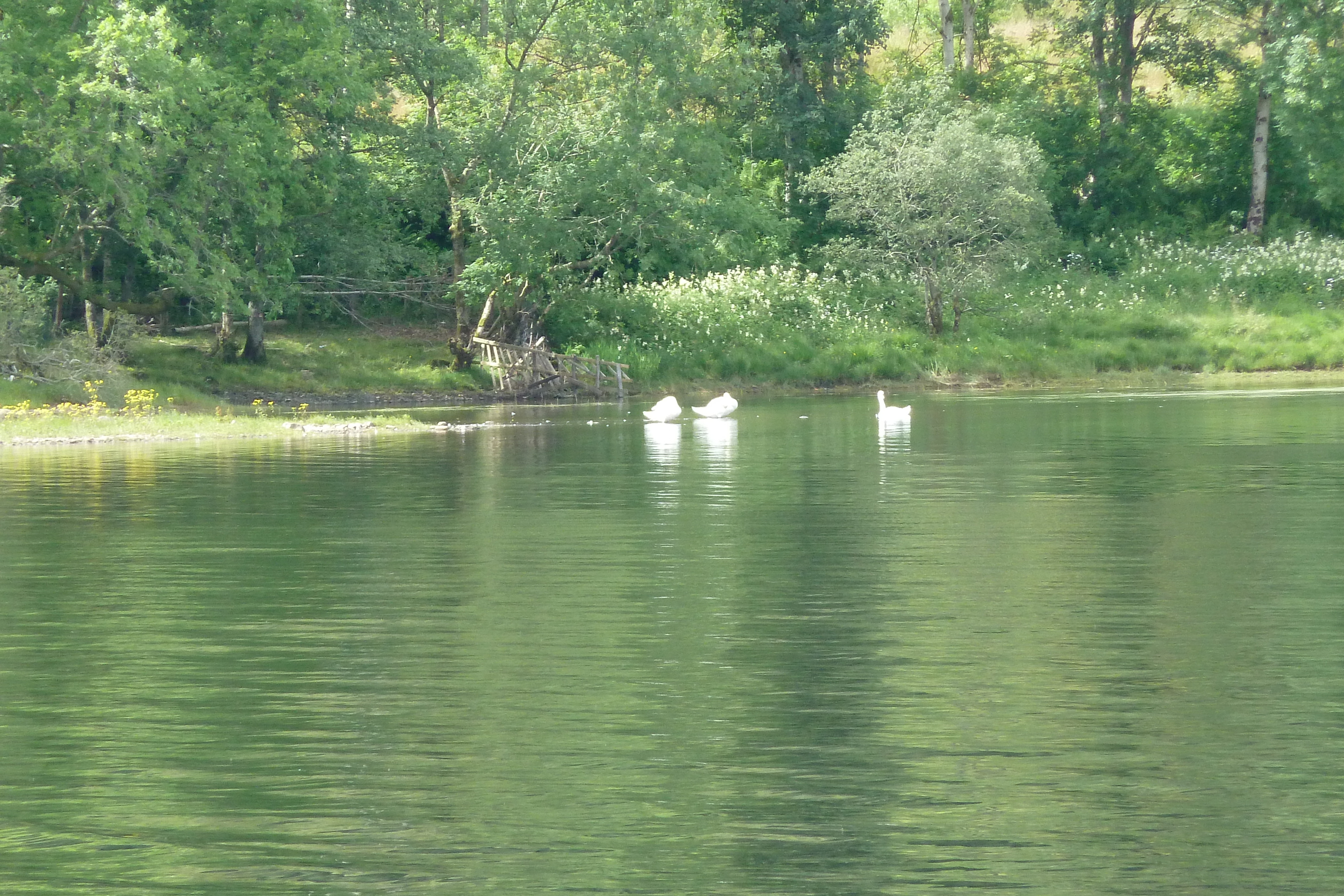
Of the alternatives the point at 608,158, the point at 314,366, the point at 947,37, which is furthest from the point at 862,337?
the point at 947,37

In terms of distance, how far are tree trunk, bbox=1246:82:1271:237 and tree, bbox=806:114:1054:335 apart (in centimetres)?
1200

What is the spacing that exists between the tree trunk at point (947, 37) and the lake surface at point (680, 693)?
5234 cm

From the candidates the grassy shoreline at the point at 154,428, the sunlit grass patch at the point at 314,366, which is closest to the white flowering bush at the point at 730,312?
the sunlit grass patch at the point at 314,366

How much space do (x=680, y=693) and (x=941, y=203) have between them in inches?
1930

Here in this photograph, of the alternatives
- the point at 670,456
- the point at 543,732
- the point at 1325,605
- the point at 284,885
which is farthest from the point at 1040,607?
the point at 670,456

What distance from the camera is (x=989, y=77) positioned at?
241 feet

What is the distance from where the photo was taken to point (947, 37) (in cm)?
7344

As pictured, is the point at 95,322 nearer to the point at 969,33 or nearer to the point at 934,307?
the point at 934,307

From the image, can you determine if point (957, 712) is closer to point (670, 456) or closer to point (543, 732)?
point (543, 732)

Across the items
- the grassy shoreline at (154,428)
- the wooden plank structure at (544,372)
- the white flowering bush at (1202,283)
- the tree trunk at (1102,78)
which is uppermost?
the tree trunk at (1102,78)

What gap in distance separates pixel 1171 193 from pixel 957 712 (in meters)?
65.2

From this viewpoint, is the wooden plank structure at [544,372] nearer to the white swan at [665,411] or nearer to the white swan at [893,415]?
the white swan at [665,411]

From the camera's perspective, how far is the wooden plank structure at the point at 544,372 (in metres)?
52.8

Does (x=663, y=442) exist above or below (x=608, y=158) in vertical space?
below
